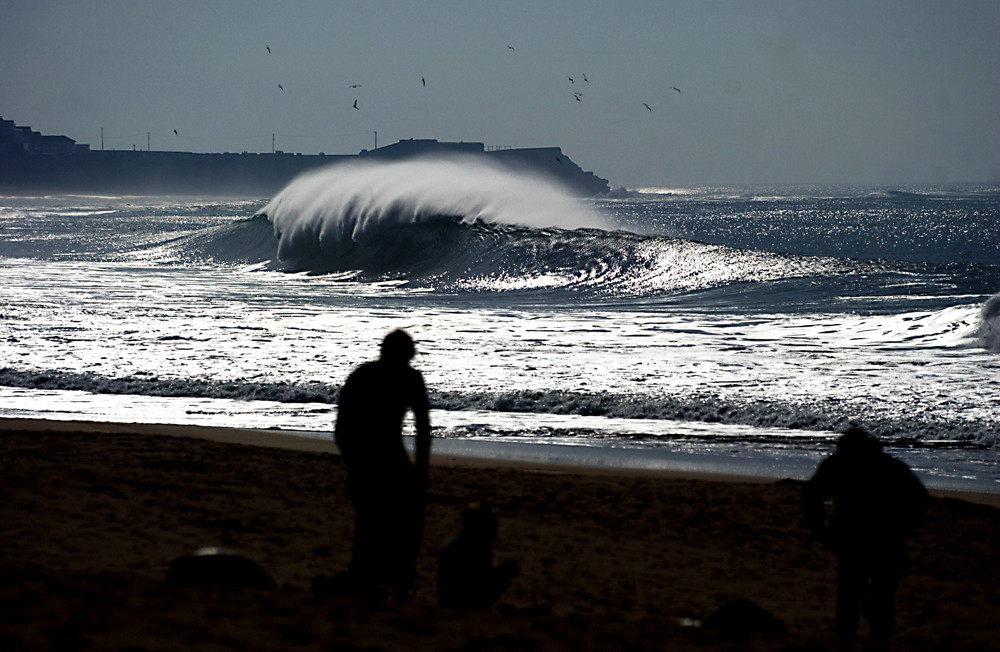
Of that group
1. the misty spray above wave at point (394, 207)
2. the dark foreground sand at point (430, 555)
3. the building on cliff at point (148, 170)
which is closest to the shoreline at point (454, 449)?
the dark foreground sand at point (430, 555)

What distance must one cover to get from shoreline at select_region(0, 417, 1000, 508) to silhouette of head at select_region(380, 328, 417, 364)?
436cm

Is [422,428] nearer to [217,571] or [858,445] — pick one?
[217,571]

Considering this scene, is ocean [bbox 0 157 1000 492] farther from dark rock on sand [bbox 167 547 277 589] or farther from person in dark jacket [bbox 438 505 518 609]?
dark rock on sand [bbox 167 547 277 589]

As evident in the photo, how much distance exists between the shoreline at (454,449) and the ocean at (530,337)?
0.51 ft

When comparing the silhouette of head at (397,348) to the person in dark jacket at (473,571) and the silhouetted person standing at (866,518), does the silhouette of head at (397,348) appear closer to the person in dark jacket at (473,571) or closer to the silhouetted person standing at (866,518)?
the person in dark jacket at (473,571)

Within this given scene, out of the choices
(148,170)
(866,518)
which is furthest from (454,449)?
(148,170)

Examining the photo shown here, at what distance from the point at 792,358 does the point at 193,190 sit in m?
179

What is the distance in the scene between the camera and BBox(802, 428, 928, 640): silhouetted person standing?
4359mm

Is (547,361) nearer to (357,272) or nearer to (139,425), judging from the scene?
(139,425)

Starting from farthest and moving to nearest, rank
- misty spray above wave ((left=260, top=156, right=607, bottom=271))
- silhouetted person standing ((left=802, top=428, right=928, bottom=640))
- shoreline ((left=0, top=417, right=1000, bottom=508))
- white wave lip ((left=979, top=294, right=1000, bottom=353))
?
1. misty spray above wave ((left=260, top=156, right=607, bottom=271))
2. white wave lip ((left=979, top=294, right=1000, bottom=353))
3. shoreline ((left=0, top=417, right=1000, bottom=508))
4. silhouetted person standing ((left=802, top=428, right=928, bottom=640))

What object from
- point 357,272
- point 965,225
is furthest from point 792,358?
point 965,225

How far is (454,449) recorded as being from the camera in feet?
32.9

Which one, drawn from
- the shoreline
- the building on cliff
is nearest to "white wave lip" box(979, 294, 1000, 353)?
the shoreline

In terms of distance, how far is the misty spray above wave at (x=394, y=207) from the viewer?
112ft
